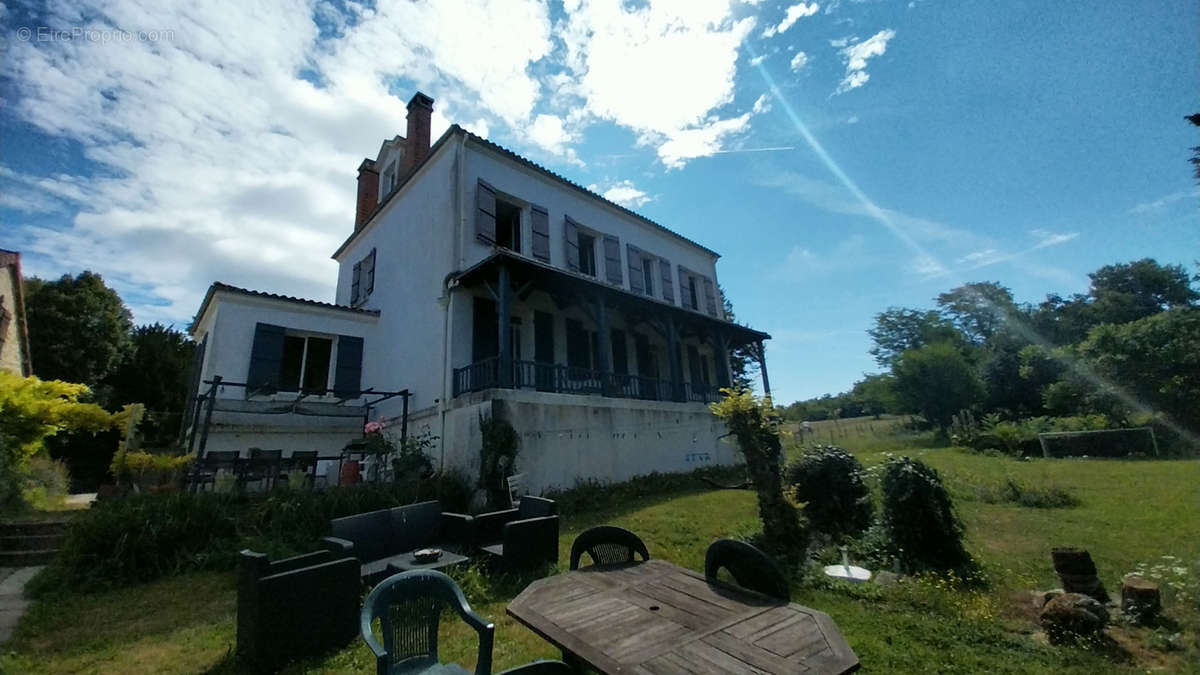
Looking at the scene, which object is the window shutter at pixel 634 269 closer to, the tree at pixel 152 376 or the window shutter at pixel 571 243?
the window shutter at pixel 571 243

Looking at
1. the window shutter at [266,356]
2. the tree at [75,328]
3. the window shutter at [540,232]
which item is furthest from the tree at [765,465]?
the tree at [75,328]

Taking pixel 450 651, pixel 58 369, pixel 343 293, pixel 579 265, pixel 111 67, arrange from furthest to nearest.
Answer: pixel 58 369, pixel 343 293, pixel 579 265, pixel 111 67, pixel 450 651

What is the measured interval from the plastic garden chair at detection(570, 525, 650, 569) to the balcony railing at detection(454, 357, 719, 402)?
5.53 m

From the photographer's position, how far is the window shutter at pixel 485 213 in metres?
11.7

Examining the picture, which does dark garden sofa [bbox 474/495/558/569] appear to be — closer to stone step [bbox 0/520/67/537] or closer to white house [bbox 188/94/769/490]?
white house [bbox 188/94/769/490]

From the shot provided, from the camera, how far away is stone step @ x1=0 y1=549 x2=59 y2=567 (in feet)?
19.8

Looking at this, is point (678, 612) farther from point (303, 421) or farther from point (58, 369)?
point (58, 369)

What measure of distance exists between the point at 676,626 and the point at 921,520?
4800 mm

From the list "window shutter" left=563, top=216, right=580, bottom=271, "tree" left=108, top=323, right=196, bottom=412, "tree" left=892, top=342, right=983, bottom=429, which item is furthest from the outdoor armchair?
"tree" left=892, top=342, right=983, bottom=429

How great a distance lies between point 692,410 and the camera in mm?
13484

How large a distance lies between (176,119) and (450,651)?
773 centimetres

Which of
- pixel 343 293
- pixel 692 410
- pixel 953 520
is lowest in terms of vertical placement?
pixel 953 520

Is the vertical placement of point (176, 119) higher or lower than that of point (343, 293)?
lower

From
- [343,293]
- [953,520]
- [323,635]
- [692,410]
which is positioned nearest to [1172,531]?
[953,520]
